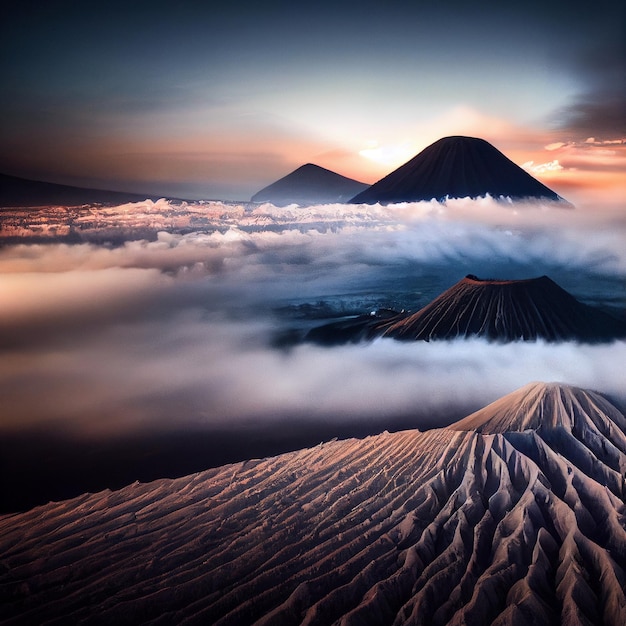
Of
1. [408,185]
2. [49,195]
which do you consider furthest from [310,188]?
[49,195]

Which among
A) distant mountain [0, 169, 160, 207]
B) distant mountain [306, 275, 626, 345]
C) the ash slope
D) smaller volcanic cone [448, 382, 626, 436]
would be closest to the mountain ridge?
distant mountain [0, 169, 160, 207]

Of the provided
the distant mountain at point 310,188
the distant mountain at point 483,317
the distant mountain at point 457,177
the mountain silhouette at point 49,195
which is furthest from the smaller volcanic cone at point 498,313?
the mountain silhouette at point 49,195

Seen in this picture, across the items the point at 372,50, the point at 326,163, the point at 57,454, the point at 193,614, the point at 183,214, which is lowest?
the point at 193,614

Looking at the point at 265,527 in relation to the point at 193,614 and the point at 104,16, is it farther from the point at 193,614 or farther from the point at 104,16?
→ the point at 104,16

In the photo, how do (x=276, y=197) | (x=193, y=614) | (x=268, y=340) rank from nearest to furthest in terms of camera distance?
(x=193, y=614), (x=268, y=340), (x=276, y=197)

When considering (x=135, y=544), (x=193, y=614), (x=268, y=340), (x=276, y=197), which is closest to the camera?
(x=193, y=614)

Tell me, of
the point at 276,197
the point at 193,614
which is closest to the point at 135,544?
the point at 193,614

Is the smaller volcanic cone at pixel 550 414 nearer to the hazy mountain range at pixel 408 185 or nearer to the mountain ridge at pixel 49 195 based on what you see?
the hazy mountain range at pixel 408 185

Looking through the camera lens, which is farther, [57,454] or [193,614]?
[57,454]
